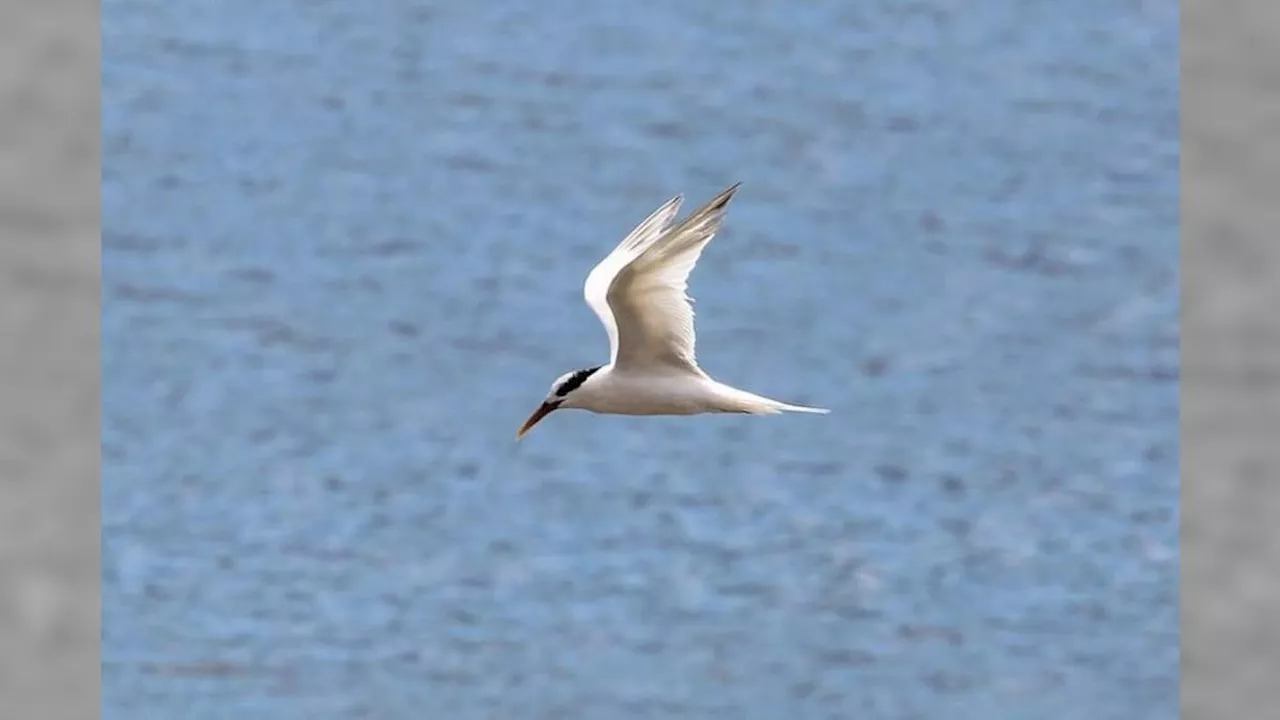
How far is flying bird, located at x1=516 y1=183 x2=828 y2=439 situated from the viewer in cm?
454

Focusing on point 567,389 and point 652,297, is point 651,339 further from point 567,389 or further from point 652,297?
point 567,389

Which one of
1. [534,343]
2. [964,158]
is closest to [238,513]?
[534,343]

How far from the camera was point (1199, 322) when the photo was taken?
79 centimetres

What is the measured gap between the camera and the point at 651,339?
470 cm

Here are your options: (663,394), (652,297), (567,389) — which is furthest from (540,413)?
(652,297)

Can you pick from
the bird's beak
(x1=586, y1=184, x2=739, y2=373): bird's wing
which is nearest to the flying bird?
(x1=586, y1=184, x2=739, y2=373): bird's wing

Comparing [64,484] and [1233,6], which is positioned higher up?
[1233,6]

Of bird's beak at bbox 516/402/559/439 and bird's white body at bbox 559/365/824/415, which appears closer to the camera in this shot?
bird's white body at bbox 559/365/824/415

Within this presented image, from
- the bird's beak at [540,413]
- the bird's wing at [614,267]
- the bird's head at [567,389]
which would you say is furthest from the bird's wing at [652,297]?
the bird's beak at [540,413]

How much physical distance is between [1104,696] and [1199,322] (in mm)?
5707

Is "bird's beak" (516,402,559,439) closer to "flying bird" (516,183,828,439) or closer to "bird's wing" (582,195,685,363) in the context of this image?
"flying bird" (516,183,828,439)

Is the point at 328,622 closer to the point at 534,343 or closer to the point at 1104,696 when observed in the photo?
the point at 534,343

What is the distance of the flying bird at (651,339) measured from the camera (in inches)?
179

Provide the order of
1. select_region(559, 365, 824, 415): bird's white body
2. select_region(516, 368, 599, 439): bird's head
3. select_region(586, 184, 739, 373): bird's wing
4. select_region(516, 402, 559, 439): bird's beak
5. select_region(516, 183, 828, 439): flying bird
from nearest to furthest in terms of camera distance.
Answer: select_region(586, 184, 739, 373): bird's wing, select_region(516, 183, 828, 439): flying bird, select_region(559, 365, 824, 415): bird's white body, select_region(516, 368, 599, 439): bird's head, select_region(516, 402, 559, 439): bird's beak
